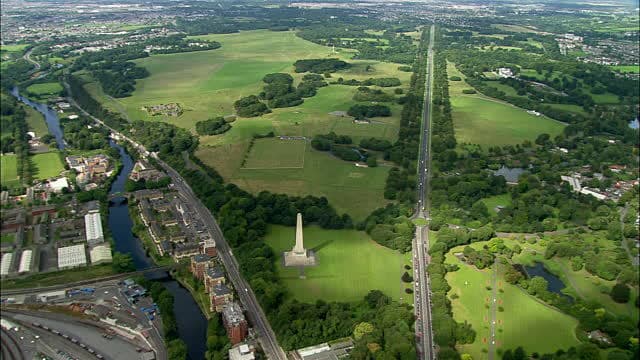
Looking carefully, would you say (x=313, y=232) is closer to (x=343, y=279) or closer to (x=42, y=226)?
(x=343, y=279)

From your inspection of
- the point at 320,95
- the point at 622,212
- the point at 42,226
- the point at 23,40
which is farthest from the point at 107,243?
the point at 23,40

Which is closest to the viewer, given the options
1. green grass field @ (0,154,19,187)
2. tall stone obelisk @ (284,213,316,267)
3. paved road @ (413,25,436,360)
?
paved road @ (413,25,436,360)

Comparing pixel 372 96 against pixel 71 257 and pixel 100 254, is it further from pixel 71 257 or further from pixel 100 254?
pixel 71 257

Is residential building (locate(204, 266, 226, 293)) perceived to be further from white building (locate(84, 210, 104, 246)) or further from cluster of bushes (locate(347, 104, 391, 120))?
cluster of bushes (locate(347, 104, 391, 120))

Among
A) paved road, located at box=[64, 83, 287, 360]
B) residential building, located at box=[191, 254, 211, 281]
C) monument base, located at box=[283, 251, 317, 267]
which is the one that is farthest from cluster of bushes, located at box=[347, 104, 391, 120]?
residential building, located at box=[191, 254, 211, 281]

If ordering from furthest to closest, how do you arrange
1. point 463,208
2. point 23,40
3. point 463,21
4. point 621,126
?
point 463,21, point 23,40, point 621,126, point 463,208

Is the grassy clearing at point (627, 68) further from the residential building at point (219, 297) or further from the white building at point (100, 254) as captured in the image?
the white building at point (100, 254)
